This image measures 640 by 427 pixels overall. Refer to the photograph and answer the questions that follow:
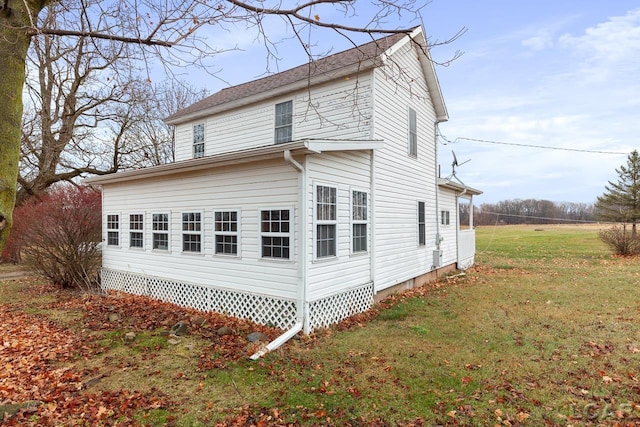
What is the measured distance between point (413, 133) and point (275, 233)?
646 centimetres

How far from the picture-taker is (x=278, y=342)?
6039 mm

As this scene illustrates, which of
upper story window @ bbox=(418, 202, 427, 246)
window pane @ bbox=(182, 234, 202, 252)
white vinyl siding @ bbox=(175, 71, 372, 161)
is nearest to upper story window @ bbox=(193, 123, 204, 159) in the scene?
white vinyl siding @ bbox=(175, 71, 372, 161)

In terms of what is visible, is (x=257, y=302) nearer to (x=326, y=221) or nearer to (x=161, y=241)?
(x=326, y=221)

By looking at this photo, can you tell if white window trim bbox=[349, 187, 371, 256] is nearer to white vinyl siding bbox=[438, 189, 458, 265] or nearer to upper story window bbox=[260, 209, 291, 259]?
upper story window bbox=[260, 209, 291, 259]

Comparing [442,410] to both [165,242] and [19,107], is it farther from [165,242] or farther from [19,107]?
[165,242]

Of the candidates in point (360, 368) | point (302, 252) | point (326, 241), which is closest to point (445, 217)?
point (326, 241)

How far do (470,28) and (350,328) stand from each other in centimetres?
566

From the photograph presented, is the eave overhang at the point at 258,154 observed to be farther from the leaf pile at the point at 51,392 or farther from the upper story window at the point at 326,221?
the leaf pile at the point at 51,392

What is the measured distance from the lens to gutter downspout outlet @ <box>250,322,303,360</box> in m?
5.70

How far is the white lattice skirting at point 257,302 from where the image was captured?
712 centimetres

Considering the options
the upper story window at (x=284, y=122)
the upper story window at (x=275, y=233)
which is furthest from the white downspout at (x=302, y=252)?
the upper story window at (x=284, y=122)

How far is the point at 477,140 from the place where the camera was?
55.3 ft

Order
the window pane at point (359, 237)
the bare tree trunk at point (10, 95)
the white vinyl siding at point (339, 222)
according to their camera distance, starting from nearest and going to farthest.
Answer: the bare tree trunk at point (10, 95)
the white vinyl siding at point (339, 222)
the window pane at point (359, 237)

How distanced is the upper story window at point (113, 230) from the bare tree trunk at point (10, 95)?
344 inches
